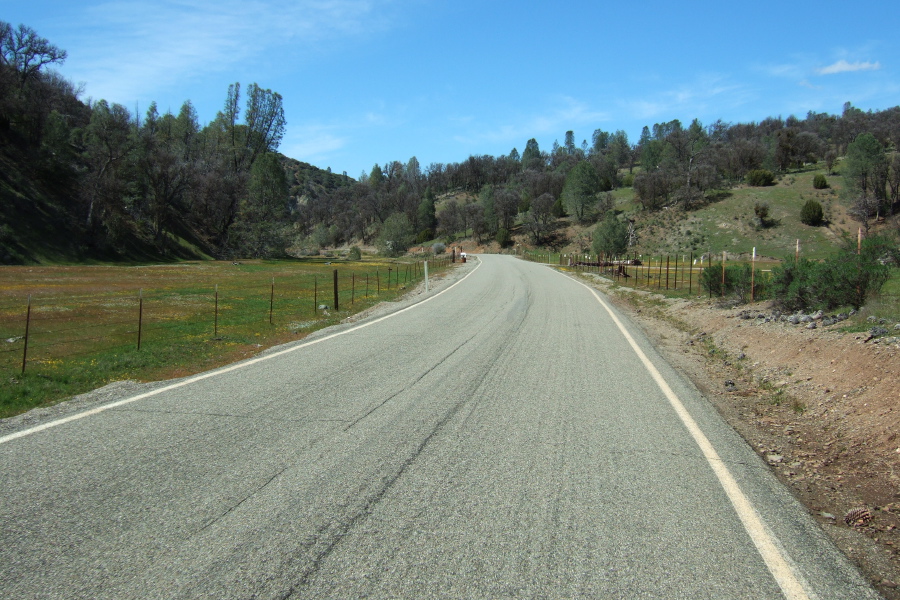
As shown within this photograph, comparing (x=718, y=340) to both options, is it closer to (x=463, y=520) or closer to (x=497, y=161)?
(x=463, y=520)

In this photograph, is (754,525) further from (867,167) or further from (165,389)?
(867,167)

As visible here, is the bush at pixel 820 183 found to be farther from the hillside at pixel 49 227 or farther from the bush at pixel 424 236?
the hillside at pixel 49 227

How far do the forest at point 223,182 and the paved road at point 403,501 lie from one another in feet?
185

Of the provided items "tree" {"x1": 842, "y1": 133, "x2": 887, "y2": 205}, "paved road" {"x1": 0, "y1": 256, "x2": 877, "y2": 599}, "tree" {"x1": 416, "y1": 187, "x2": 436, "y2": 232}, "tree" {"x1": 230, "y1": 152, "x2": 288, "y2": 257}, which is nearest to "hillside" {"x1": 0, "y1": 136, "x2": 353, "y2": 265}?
"tree" {"x1": 230, "y1": 152, "x2": 288, "y2": 257}

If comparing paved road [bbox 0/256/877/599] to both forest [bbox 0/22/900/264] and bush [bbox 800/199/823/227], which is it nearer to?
forest [bbox 0/22/900/264]

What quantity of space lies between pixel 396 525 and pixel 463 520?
18.0 inches

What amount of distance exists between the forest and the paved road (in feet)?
185

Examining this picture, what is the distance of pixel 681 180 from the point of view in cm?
10581

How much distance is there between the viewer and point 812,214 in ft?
261

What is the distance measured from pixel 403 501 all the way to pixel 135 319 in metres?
18.8

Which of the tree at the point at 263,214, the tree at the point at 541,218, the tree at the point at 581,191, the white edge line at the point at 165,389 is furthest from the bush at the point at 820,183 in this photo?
the white edge line at the point at 165,389

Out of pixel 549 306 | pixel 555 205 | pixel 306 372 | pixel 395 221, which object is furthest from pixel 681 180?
pixel 306 372

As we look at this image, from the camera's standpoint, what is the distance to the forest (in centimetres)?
6294

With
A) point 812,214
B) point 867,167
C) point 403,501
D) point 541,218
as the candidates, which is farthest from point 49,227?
point 867,167
